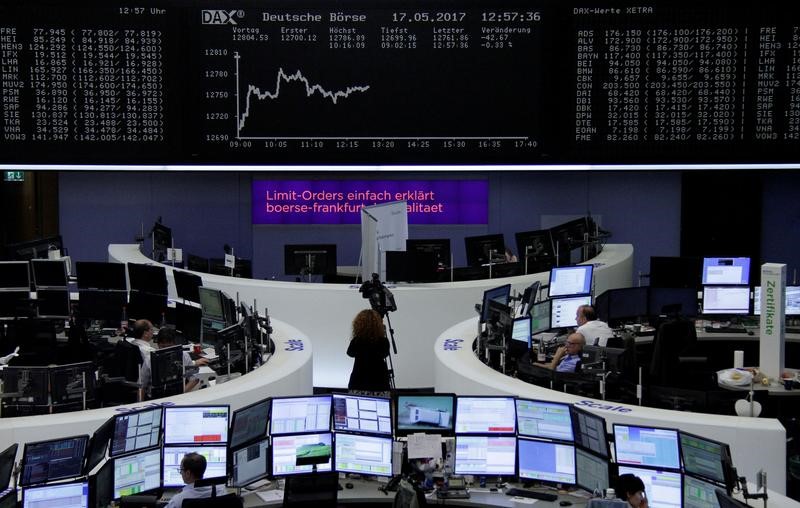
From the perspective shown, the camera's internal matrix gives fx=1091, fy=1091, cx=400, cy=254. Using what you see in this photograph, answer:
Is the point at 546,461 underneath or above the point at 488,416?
underneath

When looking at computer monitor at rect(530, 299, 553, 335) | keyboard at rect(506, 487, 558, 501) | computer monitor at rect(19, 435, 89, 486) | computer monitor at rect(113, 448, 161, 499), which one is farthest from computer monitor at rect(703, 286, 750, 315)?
computer monitor at rect(19, 435, 89, 486)

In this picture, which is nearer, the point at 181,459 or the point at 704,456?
the point at 704,456

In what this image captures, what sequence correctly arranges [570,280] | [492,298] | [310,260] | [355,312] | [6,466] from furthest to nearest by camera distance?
[310,260] < [355,312] < [570,280] < [492,298] < [6,466]

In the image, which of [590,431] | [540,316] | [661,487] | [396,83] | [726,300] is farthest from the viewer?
[726,300]

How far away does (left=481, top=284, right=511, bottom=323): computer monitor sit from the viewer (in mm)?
8484

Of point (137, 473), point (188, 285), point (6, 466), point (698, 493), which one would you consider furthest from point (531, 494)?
point (188, 285)

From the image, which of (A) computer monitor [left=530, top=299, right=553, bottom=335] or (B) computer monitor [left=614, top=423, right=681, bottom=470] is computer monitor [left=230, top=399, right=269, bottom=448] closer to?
(B) computer monitor [left=614, top=423, right=681, bottom=470]

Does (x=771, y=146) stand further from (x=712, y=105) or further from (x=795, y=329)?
(x=795, y=329)

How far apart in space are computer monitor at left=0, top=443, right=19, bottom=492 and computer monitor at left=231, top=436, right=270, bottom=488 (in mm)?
1164

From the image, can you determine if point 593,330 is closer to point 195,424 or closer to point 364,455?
point 364,455

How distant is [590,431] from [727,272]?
546 cm

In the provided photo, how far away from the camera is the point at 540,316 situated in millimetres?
9516

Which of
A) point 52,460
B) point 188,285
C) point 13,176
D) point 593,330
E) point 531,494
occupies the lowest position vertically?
point 531,494

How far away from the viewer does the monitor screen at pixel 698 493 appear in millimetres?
5418
